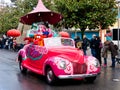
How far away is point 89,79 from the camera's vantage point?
1147 centimetres

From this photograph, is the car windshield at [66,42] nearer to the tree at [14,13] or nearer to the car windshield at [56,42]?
the car windshield at [56,42]

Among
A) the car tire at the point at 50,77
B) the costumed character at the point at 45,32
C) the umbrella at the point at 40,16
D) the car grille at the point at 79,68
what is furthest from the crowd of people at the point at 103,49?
the car tire at the point at 50,77

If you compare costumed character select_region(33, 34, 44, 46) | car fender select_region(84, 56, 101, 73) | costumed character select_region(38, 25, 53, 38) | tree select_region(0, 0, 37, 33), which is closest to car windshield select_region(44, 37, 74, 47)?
costumed character select_region(33, 34, 44, 46)

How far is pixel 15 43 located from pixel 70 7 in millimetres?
12061

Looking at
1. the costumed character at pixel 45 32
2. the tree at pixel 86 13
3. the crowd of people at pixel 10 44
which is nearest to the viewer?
the costumed character at pixel 45 32

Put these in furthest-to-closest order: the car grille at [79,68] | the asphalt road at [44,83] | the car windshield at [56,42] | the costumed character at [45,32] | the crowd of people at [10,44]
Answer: the crowd of people at [10,44] → the costumed character at [45,32] → the car windshield at [56,42] → the car grille at [79,68] → the asphalt road at [44,83]

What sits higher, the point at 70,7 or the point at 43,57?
the point at 70,7

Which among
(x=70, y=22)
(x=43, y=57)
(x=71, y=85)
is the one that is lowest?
(x=71, y=85)

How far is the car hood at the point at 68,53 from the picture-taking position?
11.0 m

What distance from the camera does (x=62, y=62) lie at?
10.7 metres

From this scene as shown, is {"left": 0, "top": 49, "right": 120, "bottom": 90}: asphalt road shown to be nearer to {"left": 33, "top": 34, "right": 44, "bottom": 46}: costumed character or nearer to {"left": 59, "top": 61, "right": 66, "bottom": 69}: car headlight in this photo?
{"left": 59, "top": 61, "right": 66, "bottom": 69}: car headlight

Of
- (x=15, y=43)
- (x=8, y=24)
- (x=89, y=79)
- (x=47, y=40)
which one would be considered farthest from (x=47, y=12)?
(x=8, y=24)

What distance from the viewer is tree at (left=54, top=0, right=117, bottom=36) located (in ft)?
70.7

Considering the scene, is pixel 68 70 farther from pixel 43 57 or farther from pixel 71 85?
pixel 43 57
